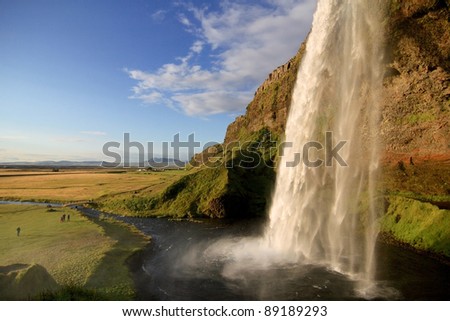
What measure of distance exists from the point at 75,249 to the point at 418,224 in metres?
33.9

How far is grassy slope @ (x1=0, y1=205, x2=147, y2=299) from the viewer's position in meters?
20.8

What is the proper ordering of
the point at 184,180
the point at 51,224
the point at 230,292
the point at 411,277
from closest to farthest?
the point at 230,292 < the point at 411,277 < the point at 51,224 < the point at 184,180

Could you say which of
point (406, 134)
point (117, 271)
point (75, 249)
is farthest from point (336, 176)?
point (75, 249)

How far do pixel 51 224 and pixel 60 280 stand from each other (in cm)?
2278

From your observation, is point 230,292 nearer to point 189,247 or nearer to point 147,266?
point 147,266

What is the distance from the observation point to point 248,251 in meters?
29.6

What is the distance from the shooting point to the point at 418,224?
3106cm

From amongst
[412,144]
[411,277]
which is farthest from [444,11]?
[411,277]

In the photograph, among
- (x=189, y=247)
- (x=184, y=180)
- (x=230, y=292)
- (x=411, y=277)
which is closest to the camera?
(x=230, y=292)

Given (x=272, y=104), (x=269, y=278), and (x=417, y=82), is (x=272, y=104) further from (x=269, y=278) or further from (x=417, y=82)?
(x=269, y=278)

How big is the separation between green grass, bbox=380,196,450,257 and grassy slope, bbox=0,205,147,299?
26609mm

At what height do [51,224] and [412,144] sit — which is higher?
[412,144]

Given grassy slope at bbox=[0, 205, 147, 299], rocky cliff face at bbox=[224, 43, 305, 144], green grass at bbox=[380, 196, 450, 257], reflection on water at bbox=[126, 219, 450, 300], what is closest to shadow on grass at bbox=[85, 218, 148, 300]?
grassy slope at bbox=[0, 205, 147, 299]
